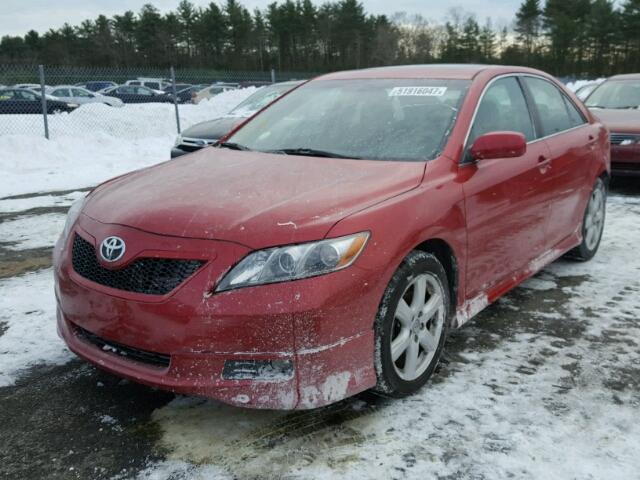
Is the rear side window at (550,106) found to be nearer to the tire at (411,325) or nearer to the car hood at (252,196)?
the car hood at (252,196)

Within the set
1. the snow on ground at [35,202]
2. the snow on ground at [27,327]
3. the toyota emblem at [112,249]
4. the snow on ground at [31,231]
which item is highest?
the toyota emblem at [112,249]

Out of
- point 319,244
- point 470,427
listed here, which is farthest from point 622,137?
point 319,244

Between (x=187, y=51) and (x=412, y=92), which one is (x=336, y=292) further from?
(x=187, y=51)

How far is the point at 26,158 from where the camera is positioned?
36.8ft

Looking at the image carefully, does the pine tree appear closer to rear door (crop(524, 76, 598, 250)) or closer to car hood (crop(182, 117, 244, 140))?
car hood (crop(182, 117, 244, 140))

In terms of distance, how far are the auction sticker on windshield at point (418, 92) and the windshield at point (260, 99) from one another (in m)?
6.29

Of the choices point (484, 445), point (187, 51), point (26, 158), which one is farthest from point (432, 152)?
point (187, 51)

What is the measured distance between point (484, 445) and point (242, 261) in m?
1.25

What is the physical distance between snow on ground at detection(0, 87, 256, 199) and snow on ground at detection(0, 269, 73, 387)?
14.7 ft

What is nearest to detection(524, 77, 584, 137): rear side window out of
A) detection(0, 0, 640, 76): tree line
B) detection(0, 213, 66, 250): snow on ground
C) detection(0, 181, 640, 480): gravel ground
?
detection(0, 181, 640, 480): gravel ground

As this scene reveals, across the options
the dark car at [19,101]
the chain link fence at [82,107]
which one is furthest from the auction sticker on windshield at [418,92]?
the dark car at [19,101]

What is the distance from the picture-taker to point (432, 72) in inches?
152

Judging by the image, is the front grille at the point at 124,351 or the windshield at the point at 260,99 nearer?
the front grille at the point at 124,351

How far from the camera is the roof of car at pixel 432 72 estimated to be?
12.4 feet
